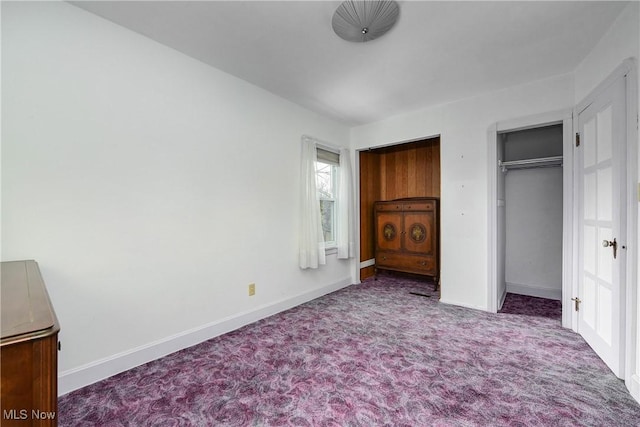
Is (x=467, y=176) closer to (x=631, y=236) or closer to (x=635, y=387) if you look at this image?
(x=631, y=236)

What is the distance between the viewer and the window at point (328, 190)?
155 inches

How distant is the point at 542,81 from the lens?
289cm

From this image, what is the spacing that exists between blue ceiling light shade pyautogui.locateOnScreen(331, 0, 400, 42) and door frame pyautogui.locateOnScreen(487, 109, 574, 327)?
1917 mm

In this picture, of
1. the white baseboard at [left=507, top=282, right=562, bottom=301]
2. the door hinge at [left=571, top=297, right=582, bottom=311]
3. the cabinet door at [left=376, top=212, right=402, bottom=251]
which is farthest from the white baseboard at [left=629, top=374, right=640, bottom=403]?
the cabinet door at [left=376, top=212, right=402, bottom=251]

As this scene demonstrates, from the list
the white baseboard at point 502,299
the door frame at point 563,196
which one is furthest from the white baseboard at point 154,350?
Result: the white baseboard at point 502,299

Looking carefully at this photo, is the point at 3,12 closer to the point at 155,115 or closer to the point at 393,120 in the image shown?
the point at 155,115

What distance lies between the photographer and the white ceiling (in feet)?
6.21

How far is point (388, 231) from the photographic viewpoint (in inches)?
176

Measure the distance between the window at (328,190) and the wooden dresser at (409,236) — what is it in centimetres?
86

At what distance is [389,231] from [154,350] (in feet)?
11.0

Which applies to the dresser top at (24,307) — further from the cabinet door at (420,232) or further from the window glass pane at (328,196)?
the cabinet door at (420,232)

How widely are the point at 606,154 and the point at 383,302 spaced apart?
2.49 m

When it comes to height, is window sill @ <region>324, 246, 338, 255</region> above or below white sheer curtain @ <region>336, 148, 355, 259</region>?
below

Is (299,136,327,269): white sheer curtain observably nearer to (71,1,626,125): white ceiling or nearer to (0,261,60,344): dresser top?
(71,1,626,125): white ceiling
